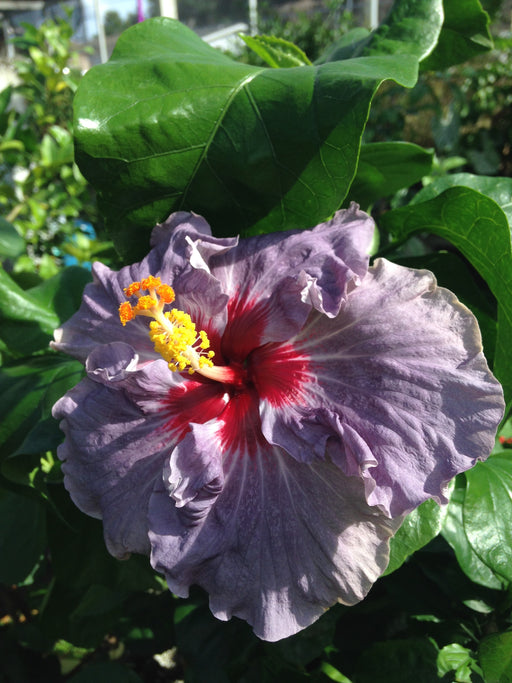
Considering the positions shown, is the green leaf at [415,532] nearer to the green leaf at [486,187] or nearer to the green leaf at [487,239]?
the green leaf at [487,239]

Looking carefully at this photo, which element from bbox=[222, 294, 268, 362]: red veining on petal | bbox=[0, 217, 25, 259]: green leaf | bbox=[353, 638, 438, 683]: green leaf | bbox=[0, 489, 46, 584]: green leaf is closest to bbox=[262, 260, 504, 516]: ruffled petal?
bbox=[222, 294, 268, 362]: red veining on petal

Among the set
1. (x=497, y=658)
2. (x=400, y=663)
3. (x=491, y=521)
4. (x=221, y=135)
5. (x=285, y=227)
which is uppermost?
(x=221, y=135)

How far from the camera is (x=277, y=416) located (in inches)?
30.1

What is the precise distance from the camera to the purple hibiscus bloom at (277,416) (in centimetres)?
70

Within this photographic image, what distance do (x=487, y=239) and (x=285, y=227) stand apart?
0.27 m

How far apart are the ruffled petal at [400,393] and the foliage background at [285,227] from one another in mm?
145

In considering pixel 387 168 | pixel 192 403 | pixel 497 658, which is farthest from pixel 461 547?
pixel 387 168

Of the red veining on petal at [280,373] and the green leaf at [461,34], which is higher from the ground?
the green leaf at [461,34]

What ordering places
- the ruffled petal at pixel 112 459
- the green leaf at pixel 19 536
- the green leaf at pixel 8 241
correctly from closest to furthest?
the ruffled petal at pixel 112 459 < the green leaf at pixel 19 536 < the green leaf at pixel 8 241

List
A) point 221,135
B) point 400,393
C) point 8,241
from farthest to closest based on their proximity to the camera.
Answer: point 8,241
point 221,135
point 400,393

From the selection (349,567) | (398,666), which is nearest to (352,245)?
(349,567)

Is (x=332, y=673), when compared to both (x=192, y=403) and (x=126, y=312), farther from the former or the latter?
(x=126, y=312)

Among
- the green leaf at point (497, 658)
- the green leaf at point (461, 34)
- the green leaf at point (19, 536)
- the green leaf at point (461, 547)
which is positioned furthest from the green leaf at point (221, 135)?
the green leaf at point (19, 536)

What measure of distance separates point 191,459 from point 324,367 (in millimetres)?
200
